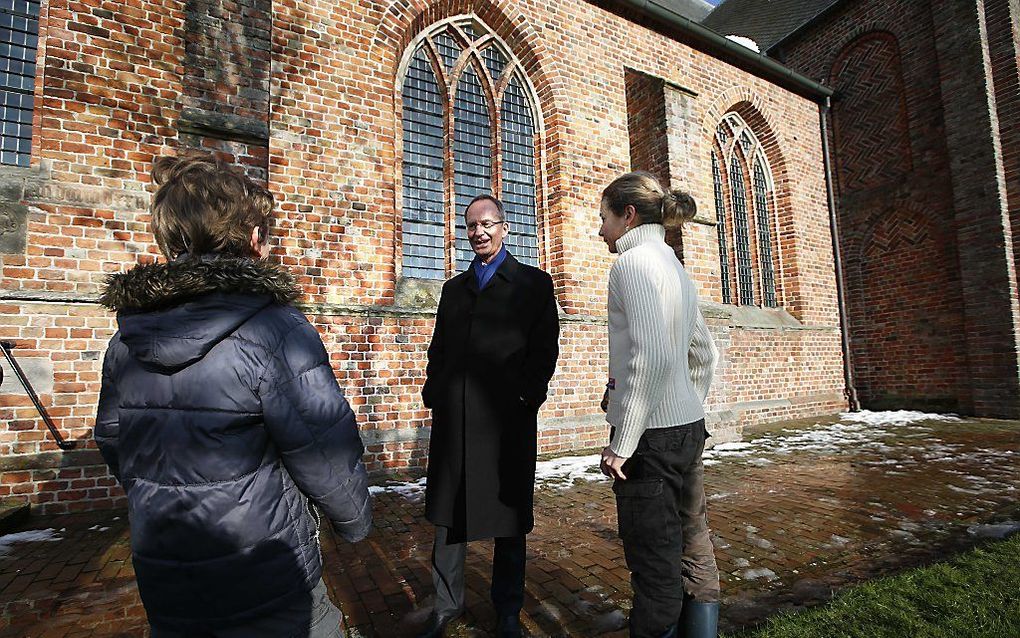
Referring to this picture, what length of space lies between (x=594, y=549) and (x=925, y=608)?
1680 mm

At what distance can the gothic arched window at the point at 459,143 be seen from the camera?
6.47 meters

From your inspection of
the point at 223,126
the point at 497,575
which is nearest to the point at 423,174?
the point at 223,126

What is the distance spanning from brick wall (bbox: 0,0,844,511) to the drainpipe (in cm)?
309

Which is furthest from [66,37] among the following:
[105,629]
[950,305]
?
[950,305]

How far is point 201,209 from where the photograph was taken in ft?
3.89

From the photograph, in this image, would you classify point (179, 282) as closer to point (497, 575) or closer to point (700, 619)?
point (497, 575)

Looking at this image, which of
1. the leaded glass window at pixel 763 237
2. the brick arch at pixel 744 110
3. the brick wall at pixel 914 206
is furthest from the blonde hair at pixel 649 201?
the brick wall at pixel 914 206

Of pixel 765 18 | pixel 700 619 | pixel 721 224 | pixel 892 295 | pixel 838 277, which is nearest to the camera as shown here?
pixel 700 619

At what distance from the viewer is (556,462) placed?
18.9 ft

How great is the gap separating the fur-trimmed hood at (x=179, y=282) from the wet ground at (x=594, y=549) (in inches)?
74.6

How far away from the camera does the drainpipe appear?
407 inches

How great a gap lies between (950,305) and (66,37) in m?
13.9

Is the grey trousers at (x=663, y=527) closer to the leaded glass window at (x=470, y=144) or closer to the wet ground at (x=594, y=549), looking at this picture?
the wet ground at (x=594, y=549)

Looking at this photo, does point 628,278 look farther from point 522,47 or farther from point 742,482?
point 522,47
